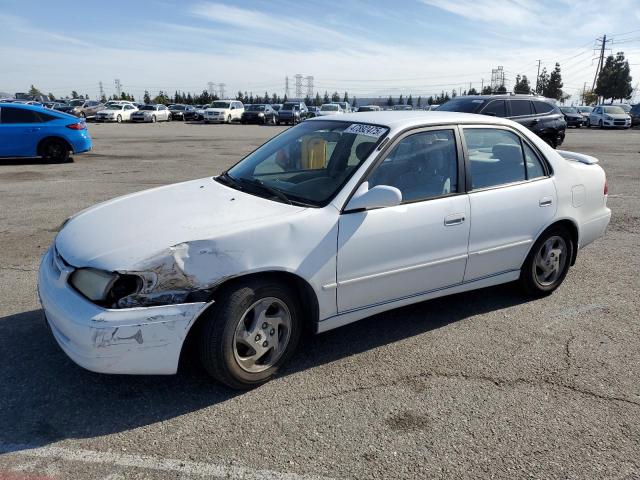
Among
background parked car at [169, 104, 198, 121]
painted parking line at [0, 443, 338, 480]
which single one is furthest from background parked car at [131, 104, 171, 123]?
painted parking line at [0, 443, 338, 480]

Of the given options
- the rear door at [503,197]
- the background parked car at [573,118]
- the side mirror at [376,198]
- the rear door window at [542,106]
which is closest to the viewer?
the side mirror at [376,198]

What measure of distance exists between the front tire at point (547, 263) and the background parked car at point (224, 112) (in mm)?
40907

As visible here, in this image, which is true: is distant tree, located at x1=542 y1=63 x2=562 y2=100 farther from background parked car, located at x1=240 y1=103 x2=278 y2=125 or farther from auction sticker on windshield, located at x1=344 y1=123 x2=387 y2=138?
auction sticker on windshield, located at x1=344 y1=123 x2=387 y2=138

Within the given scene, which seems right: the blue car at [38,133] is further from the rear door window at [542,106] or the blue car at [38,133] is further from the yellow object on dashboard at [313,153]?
the rear door window at [542,106]

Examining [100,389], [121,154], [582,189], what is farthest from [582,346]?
[121,154]

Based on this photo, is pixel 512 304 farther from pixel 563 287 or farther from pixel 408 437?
pixel 408 437

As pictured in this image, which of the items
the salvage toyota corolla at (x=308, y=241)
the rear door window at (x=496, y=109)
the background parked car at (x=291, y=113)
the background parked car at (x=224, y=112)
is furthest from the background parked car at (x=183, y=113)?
the salvage toyota corolla at (x=308, y=241)

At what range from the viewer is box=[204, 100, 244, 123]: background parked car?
141 ft

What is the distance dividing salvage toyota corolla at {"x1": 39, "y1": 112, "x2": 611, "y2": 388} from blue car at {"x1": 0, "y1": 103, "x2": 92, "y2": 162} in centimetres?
1099

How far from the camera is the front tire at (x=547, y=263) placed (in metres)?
4.48

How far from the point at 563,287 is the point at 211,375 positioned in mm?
3540

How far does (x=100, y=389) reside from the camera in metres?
3.11

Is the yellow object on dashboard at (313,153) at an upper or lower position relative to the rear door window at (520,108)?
lower

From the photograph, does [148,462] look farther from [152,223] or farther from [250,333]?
[152,223]
